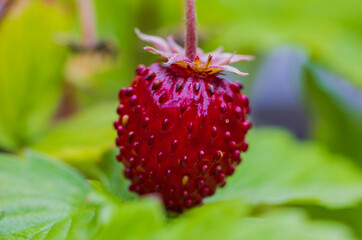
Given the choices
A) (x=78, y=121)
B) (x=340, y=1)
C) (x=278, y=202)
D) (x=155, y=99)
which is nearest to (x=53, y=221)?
(x=155, y=99)

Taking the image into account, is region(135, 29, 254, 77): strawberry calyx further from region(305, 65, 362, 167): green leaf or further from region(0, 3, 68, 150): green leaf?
region(305, 65, 362, 167): green leaf

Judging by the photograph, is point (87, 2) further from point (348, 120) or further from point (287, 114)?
point (287, 114)

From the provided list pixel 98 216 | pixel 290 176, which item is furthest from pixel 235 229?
pixel 290 176

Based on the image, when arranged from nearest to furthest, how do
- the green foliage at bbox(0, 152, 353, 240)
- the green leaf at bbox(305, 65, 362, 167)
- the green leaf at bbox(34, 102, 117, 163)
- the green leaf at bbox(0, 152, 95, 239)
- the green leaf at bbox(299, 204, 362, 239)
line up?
the green foliage at bbox(0, 152, 353, 240), the green leaf at bbox(0, 152, 95, 239), the green leaf at bbox(34, 102, 117, 163), the green leaf at bbox(299, 204, 362, 239), the green leaf at bbox(305, 65, 362, 167)

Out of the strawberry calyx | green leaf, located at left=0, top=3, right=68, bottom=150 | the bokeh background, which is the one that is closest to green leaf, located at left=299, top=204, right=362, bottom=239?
the bokeh background

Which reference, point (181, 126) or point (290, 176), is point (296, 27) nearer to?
point (290, 176)
